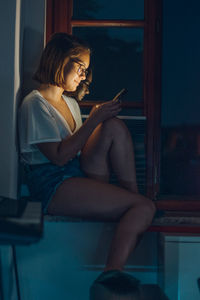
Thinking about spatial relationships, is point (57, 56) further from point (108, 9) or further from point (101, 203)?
point (101, 203)

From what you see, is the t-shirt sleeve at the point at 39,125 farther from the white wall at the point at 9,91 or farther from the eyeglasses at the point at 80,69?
the eyeglasses at the point at 80,69

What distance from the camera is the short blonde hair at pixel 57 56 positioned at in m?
1.90

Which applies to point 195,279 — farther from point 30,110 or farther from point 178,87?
point 178,87

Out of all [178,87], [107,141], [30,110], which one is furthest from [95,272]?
[178,87]

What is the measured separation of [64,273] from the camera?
71.7 inches

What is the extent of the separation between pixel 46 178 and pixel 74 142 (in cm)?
22

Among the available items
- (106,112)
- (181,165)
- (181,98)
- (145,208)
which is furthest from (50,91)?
(181,98)

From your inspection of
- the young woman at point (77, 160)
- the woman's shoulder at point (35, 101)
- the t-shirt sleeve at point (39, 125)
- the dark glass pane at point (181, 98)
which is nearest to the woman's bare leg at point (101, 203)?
the young woman at point (77, 160)

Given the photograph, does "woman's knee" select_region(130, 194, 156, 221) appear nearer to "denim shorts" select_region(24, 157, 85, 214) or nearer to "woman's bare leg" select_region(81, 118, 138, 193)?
"woman's bare leg" select_region(81, 118, 138, 193)

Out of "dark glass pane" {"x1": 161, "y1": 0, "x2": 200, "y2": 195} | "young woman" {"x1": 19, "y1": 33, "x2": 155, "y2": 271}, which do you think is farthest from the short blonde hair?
"dark glass pane" {"x1": 161, "y1": 0, "x2": 200, "y2": 195}

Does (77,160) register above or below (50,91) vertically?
below

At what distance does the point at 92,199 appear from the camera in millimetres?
1698

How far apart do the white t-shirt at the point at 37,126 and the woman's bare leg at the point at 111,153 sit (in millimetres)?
167

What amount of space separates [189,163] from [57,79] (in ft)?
14.0
